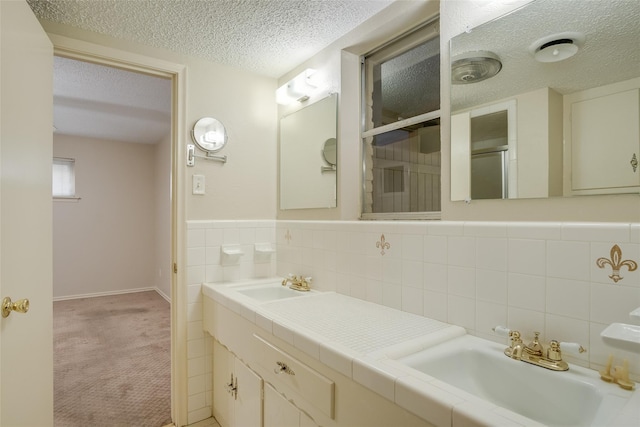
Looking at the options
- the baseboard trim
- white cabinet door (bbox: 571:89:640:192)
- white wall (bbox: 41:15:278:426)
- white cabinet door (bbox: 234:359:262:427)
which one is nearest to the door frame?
white wall (bbox: 41:15:278:426)

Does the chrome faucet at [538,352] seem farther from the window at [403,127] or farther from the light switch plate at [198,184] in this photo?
the light switch plate at [198,184]

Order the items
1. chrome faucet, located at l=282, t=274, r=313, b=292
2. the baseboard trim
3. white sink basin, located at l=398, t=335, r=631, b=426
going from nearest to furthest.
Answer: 1. white sink basin, located at l=398, t=335, r=631, b=426
2. chrome faucet, located at l=282, t=274, r=313, b=292
3. the baseboard trim

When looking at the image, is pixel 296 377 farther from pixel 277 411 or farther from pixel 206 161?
pixel 206 161

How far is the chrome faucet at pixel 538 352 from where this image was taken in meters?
0.92

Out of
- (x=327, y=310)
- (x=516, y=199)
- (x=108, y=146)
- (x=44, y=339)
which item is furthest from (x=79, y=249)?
(x=516, y=199)

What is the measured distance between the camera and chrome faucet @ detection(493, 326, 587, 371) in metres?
0.92

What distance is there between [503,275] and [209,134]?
1.72 meters

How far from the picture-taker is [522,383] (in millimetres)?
952

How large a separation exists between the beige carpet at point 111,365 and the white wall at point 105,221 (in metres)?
0.55

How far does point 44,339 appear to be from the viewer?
142cm

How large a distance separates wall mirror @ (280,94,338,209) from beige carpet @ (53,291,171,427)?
5.04 feet

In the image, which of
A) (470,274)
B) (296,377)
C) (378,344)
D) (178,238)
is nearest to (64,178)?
(178,238)

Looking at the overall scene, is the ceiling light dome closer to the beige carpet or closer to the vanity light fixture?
the vanity light fixture

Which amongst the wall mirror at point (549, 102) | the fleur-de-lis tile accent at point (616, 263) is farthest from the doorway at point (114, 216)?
the fleur-de-lis tile accent at point (616, 263)
